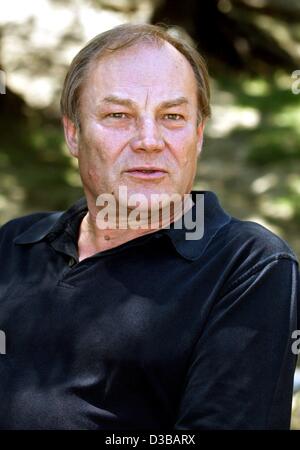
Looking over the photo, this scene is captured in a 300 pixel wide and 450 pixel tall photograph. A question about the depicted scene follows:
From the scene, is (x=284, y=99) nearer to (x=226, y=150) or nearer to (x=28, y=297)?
(x=226, y=150)

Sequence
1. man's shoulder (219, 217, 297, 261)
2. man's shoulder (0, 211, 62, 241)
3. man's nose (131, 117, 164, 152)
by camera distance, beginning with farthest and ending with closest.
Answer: man's shoulder (0, 211, 62, 241) → man's nose (131, 117, 164, 152) → man's shoulder (219, 217, 297, 261)

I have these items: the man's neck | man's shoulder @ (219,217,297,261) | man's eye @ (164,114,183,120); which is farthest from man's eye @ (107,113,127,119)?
man's shoulder @ (219,217,297,261)

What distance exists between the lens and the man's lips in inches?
79.3

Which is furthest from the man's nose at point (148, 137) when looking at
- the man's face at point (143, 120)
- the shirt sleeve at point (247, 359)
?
the shirt sleeve at point (247, 359)

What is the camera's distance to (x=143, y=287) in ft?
6.35

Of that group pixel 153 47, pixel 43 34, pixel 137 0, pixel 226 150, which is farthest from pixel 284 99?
pixel 153 47

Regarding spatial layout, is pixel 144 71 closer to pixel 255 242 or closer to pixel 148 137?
pixel 148 137

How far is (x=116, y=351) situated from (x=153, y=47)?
73 cm

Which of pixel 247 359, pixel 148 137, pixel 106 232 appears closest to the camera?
pixel 247 359

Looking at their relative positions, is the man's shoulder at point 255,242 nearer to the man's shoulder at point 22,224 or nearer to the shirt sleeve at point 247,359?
the shirt sleeve at point 247,359

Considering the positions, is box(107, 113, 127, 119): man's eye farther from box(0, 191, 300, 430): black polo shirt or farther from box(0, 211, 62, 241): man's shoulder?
box(0, 211, 62, 241): man's shoulder

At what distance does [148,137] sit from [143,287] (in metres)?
0.36

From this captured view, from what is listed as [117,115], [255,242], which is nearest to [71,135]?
[117,115]
